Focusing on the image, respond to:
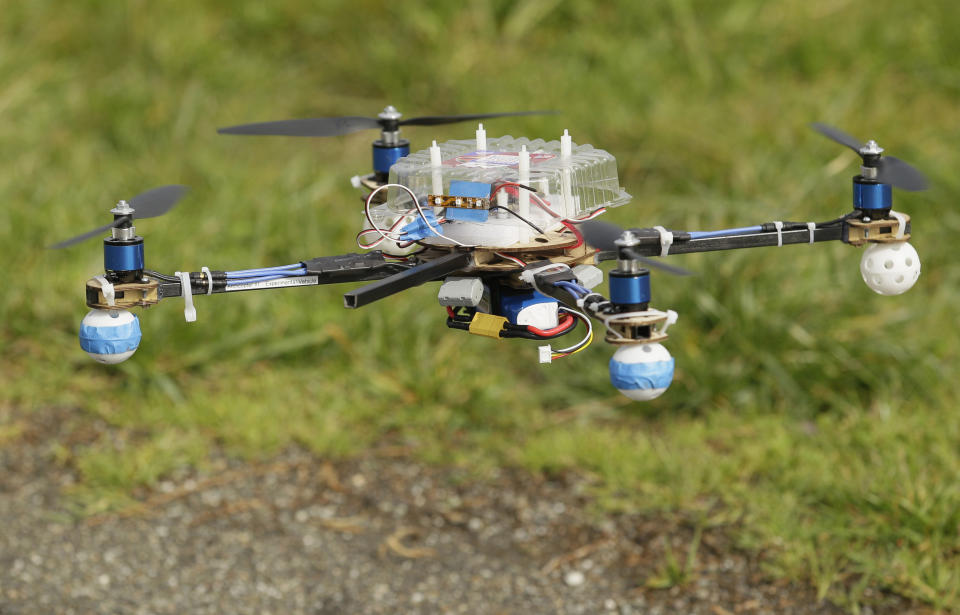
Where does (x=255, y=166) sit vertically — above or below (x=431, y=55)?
below

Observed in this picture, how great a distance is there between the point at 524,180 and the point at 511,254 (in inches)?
7.0

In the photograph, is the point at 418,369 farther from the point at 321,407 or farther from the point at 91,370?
the point at 91,370

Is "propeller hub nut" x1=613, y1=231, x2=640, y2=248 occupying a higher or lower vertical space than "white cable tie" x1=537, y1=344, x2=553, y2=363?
higher

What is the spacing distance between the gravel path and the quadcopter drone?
277cm

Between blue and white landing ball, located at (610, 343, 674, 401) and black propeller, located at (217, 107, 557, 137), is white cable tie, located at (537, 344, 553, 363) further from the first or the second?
black propeller, located at (217, 107, 557, 137)

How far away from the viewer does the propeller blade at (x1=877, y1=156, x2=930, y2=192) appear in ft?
9.45

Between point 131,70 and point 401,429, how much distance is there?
378 cm

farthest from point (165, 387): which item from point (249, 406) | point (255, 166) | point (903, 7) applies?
point (903, 7)

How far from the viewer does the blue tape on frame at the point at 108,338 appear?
2.66 m

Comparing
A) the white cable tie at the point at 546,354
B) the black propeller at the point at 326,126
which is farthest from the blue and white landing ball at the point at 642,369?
the black propeller at the point at 326,126

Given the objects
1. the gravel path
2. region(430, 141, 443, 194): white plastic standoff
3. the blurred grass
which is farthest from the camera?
the blurred grass

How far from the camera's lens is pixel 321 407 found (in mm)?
6574

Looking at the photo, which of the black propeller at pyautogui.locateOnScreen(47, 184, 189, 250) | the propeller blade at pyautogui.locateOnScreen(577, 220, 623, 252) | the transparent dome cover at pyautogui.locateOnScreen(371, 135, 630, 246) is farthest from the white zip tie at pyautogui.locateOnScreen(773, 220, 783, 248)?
the black propeller at pyautogui.locateOnScreen(47, 184, 189, 250)

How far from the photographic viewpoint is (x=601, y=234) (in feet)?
8.23
